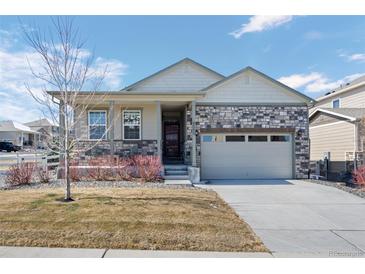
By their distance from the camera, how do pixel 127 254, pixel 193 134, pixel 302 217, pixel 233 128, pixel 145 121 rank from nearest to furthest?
pixel 127 254 → pixel 302 217 → pixel 193 134 → pixel 233 128 → pixel 145 121

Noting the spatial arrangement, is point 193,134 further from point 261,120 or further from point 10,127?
point 10,127

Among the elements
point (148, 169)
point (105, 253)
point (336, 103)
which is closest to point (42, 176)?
point (148, 169)

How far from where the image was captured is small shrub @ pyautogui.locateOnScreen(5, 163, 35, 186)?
11.1m

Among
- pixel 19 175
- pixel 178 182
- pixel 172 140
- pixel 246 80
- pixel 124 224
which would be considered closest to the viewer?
pixel 124 224

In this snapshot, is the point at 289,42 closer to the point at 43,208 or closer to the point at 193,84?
the point at 193,84

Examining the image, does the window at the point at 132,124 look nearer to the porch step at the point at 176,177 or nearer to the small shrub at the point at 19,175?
the porch step at the point at 176,177

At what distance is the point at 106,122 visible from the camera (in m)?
14.3

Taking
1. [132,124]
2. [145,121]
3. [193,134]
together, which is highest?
[145,121]

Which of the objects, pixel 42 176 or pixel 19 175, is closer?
pixel 19 175

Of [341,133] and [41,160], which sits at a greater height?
[341,133]

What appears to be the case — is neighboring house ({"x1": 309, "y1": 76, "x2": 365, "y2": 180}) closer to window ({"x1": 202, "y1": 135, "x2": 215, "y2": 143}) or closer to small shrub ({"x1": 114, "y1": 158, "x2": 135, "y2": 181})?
window ({"x1": 202, "y1": 135, "x2": 215, "y2": 143})

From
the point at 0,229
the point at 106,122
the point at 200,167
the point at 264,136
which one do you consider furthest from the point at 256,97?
the point at 0,229

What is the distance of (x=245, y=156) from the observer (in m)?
14.1

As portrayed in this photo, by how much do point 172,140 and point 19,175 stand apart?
809cm
